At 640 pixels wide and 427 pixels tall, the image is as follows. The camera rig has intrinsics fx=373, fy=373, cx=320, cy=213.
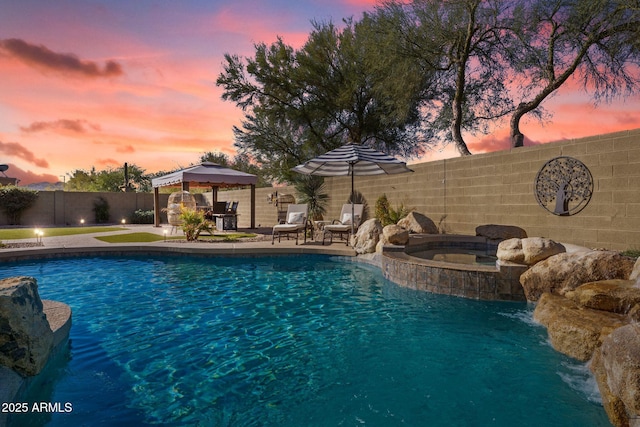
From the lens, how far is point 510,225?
8.34 meters

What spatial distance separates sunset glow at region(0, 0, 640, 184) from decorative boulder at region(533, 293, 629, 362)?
453cm

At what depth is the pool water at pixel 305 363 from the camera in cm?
256

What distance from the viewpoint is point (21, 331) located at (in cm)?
251

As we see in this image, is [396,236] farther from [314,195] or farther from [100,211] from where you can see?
[100,211]

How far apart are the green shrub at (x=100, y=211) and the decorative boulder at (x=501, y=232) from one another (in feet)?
62.1

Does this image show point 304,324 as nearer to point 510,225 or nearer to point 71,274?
point 71,274

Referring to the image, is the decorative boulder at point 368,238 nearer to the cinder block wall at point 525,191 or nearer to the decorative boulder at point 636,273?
the cinder block wall at point 525,191

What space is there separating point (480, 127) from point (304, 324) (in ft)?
50.6

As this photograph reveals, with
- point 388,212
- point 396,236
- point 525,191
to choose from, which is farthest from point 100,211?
point 525,191

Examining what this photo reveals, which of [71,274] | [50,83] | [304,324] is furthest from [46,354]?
[50,83]

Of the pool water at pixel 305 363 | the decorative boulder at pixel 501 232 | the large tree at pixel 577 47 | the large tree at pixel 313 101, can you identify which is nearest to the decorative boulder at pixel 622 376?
the pool water at pixel 305 363

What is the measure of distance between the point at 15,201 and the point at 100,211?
351 cm

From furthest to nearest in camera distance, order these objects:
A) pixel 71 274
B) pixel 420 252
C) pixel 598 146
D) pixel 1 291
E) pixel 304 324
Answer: pixel 420 252 → pixel 71 274 → pixel 598 146 → pixel 304 324 → pixel 1 291

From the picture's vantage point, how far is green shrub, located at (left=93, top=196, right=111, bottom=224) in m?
19.7
